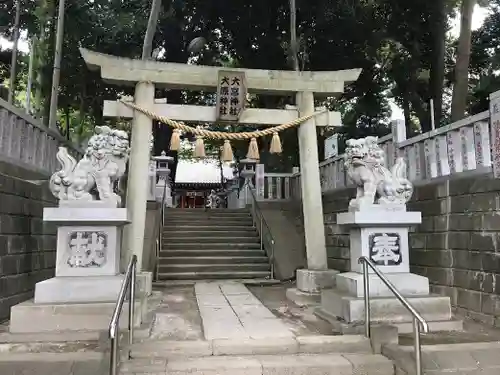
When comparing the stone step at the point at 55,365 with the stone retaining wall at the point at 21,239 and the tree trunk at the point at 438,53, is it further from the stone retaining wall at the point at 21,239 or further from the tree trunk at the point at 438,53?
the tree trunk at the point at 438,53

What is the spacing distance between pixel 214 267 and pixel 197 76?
16.1 feet

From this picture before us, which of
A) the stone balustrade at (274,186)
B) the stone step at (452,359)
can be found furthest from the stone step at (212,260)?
the stone step at (452,359)

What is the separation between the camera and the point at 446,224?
6523 millimetres

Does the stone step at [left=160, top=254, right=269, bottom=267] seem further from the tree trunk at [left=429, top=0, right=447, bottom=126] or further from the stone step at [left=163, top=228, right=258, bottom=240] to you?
the tree trunk at [left=429, top=0, right=447, bottom=126]

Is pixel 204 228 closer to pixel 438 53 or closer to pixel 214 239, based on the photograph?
pixel 214 239

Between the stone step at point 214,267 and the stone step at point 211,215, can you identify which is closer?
the stone step at point 214,267

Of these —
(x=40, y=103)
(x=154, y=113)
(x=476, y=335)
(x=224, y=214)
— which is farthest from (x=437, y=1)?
(x=40, y=103)

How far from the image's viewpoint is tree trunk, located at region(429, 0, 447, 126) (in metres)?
14.3

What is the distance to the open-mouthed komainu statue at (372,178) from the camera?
224 inches

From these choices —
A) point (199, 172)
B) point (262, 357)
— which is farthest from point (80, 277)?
point (199, 172)

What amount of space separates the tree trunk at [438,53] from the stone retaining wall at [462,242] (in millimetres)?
9101

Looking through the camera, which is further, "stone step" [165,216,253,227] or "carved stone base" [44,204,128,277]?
"stone step" [165,216,253,227]

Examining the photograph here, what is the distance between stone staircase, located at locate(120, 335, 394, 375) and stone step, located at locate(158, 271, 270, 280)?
5583 millimetres

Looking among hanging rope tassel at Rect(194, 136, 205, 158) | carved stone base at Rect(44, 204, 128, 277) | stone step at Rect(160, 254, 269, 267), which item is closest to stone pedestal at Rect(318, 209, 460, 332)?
carved stone base at Rect(44, 204, 128, 277)
